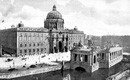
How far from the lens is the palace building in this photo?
91050 mm

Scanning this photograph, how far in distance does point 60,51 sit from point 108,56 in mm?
A: 43712

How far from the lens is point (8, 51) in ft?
343

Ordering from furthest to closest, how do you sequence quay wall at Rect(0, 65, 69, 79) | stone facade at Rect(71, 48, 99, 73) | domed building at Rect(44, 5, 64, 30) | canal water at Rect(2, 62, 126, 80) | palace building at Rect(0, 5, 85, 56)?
domed building at Rect(44, 5, 64, 30) < palace building at Rect(0, 5, 85, 56) < stone facade at Rect(71, 48, 99, 73) < canal water at Rect(2, 62, 126, 80) < quay wall at Rect(0, 65, 69, 79)

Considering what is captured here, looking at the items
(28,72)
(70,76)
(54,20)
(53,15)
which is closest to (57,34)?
(54,20)

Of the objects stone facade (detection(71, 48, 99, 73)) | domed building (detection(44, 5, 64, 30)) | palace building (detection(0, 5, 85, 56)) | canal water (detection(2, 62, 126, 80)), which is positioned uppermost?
domed building (detection(44, 5, 64, 30))

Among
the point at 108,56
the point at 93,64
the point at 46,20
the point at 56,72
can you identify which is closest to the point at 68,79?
the point at 56,72

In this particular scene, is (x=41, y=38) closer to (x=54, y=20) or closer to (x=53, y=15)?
(x=54, y=20)

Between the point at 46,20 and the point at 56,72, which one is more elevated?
the point at 46,20

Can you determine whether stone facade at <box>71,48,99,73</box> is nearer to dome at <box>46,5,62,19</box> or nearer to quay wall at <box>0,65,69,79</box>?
quay wall at <box>0,65,69,79</box>

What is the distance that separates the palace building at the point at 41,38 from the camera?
91050 millimetres

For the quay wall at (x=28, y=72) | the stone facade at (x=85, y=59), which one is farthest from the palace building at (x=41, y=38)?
the stone facade at (x=85, y=59)

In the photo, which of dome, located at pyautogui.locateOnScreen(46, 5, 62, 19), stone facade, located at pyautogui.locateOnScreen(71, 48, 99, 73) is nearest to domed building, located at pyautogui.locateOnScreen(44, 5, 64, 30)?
dome, located at pyautogui.locateOnScreen(46, 5, 62, 19)

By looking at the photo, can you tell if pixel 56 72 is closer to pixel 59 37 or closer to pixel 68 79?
pixel 68 79

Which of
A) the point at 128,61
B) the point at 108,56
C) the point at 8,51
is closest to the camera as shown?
the point at 108,56
